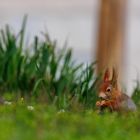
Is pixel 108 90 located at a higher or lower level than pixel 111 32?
higher

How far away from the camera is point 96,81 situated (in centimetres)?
472

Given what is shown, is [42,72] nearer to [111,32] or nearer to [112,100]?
[112,100]

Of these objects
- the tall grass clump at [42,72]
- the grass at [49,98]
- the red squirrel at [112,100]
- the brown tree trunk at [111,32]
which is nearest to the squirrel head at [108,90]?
the red squirrel at [112,100]

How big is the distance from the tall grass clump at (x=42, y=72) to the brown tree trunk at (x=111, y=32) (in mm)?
3548

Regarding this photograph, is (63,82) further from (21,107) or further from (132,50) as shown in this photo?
(132,50)

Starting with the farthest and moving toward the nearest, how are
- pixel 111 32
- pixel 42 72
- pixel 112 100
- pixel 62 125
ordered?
pixel 111 32 → pixel 42 72 → pixel 112 100 → pixel 62 125

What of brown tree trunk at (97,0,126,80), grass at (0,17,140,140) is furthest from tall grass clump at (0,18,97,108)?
brown tree trunk at (97,0,126,80)

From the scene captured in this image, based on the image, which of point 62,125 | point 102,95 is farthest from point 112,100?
point 62,125

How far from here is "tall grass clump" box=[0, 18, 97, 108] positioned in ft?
15.2

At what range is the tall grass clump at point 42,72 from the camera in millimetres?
4633

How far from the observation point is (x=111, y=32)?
29.3 ft

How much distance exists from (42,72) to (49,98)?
1.16ft

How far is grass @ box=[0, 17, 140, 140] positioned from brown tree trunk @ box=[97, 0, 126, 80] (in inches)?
137

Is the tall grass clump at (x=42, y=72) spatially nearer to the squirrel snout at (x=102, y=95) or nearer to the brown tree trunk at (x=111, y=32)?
the squirrel snout at (x=102, y=95)
